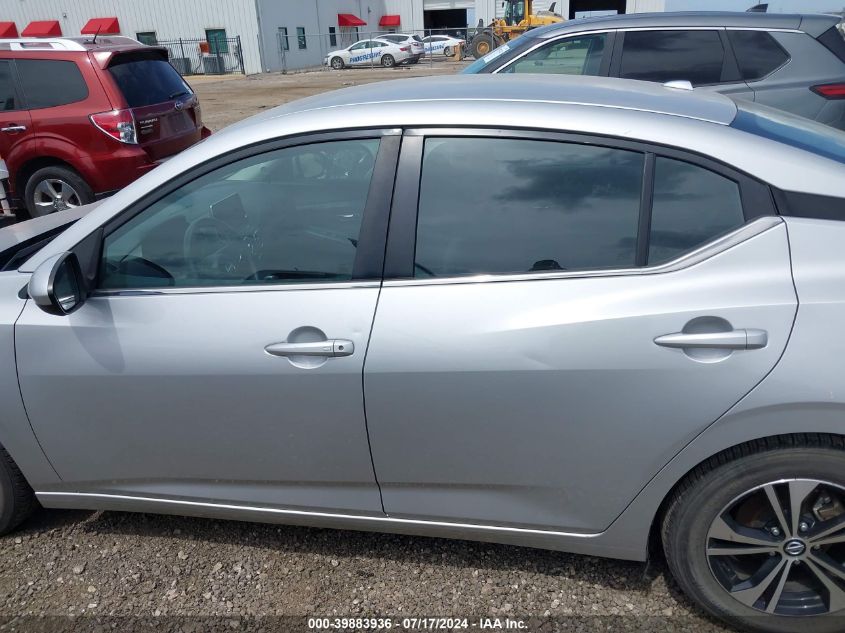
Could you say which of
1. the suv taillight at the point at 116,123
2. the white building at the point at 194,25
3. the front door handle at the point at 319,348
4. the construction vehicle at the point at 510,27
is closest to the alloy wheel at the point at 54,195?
the suv taillight at the point at 116,123

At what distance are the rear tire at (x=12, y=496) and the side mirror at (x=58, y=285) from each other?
0.76 m

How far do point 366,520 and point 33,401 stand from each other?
1224 mm

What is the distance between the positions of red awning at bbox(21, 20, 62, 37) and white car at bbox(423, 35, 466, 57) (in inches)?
803

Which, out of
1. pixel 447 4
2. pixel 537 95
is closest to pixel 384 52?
pixel 447 4

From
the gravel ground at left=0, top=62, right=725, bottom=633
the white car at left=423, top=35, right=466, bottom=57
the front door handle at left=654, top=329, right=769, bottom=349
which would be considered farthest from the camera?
the white car at left=423, top=35, right=466, bottom=57

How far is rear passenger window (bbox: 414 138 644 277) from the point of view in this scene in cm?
200

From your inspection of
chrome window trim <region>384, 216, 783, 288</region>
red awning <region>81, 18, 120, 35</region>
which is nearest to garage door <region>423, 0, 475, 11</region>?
red awning <region>81, 18, 120, 35</region>

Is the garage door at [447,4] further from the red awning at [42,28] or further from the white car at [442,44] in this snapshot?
the red awning at [42,28]

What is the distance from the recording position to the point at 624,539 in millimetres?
2152

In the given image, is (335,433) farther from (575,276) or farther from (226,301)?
(575,276)

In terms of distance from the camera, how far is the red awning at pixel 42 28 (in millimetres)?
36594

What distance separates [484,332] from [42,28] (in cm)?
4353

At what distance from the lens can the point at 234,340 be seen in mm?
2117

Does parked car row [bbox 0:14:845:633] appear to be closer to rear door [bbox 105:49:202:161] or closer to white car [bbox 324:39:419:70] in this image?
rear door [bbox 105:49:202:161]
